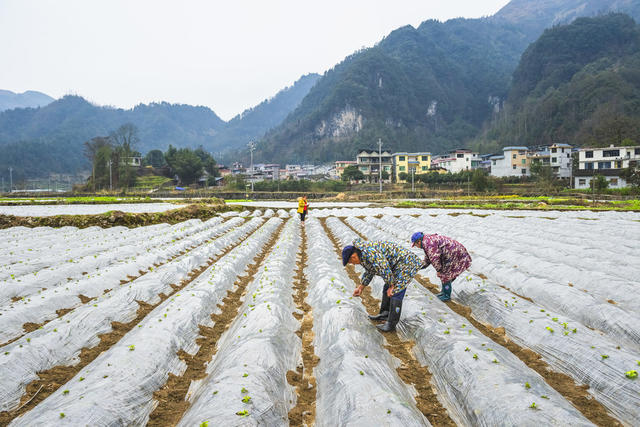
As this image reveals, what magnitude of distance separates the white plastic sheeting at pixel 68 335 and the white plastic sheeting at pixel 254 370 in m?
2.22

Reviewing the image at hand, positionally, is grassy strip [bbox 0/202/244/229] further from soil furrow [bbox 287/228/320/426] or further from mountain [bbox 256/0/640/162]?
mountain [bbox 256/0/640/162]

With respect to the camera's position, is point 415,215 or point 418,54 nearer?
point 415,215

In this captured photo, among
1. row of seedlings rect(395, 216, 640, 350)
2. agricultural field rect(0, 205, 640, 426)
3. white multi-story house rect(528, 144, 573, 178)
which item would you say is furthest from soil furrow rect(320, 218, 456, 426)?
white multi-story house rect(528, 144, 573, 178)

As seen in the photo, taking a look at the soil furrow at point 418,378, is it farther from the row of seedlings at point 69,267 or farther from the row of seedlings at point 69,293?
the row of seedlings at point 69,267

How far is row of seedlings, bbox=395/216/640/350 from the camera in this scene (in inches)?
226

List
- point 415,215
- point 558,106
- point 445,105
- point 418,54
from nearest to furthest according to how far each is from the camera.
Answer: point 415,215 < point 558,106 < point 445,105 < point 418,54

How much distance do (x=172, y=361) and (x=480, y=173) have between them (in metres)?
47.7

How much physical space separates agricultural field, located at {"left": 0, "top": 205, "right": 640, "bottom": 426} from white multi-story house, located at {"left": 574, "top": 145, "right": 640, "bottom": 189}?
153 ft

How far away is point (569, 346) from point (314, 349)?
12.7 feet

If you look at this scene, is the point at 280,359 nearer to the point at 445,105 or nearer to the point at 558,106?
the point at 558,106

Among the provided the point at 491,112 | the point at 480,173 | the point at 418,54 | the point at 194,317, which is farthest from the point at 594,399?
the point at 418,54

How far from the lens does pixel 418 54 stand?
188125 mm

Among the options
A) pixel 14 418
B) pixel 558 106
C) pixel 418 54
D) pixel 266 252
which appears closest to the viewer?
pixel 14 418

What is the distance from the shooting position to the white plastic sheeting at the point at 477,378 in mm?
3703
